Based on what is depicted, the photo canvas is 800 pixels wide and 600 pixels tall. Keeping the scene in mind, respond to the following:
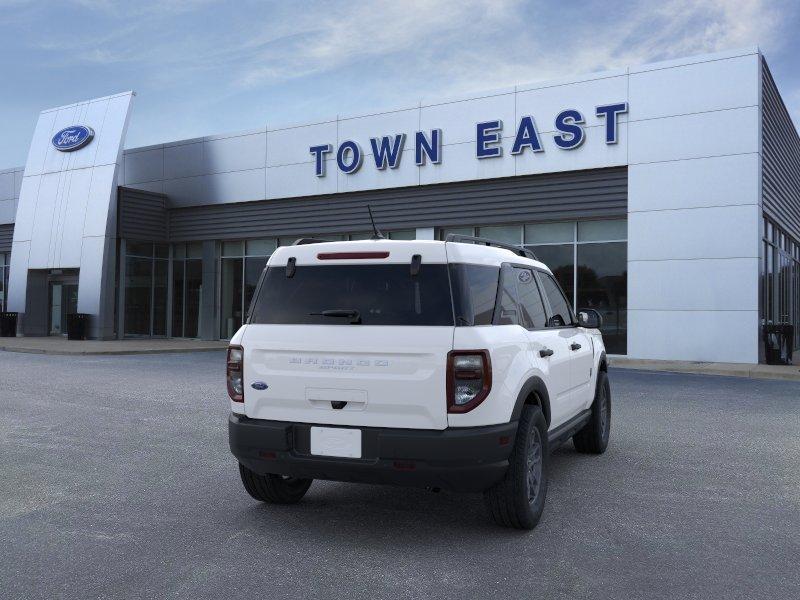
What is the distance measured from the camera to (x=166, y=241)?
90.2 ft

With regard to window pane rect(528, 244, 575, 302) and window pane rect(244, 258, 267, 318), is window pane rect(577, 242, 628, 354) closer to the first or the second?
window pane rect(528, 244, 575, 302)

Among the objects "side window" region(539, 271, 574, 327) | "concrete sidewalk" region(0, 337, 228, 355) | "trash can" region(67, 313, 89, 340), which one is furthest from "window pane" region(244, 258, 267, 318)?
"side window" region(539, 271, 574, 327)

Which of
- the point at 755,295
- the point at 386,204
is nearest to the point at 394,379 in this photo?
the point at 755,295

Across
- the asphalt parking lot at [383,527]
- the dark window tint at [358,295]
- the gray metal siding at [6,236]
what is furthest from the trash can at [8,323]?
the dark window tint at [358,295]

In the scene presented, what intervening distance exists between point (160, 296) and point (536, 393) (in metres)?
24.9

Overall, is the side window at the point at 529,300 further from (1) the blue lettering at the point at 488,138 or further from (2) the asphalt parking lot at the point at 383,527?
(1) the blue lettering at the point at 488,138

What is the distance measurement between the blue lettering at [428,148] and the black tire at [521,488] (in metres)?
17.1

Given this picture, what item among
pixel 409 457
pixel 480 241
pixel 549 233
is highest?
pixel 549 233

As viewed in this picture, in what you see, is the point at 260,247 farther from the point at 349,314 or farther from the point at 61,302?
the point at 349,314

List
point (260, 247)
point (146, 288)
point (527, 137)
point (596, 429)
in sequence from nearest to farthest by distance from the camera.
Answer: point (596, 429) < point (527, 137) < point (260, 247) < point (146, 288)

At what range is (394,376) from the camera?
4457 millimetres

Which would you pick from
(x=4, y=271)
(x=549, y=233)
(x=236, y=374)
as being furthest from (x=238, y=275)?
(x=236, y=374)

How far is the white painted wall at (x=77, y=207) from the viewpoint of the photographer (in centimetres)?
2528

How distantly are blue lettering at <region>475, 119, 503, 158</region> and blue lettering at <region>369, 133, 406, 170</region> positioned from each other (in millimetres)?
2465
